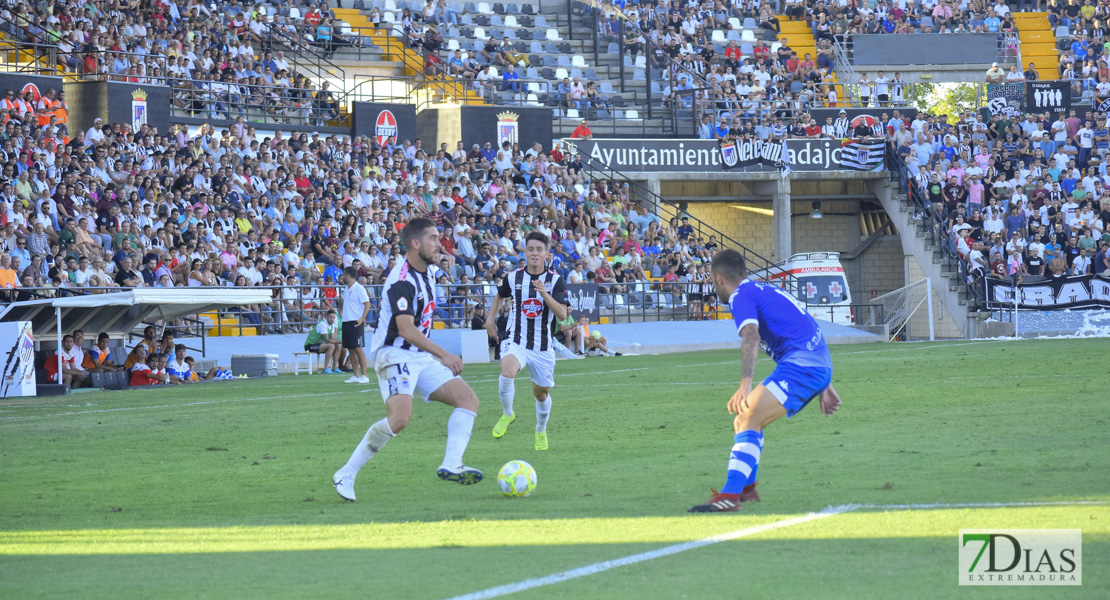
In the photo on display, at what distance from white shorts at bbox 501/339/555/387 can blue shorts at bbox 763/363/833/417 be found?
497cm

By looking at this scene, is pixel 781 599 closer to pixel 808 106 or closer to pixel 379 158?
pixel 379 158

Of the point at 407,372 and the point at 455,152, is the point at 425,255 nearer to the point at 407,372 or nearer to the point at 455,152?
the point at 407,372

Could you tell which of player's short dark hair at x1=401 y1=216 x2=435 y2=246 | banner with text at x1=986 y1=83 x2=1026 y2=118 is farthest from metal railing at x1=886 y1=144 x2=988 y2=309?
player's short dark hair at x1=401 y1=216 x2=435 y2=246

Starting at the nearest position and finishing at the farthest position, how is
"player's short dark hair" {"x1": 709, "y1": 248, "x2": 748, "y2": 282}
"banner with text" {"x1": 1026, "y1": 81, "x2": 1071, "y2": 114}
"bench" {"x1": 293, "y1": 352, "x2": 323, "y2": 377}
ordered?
"player's short dark hair" {"x1": 709, "y1": 248, "x2": 748, "y2": 282} < "bench" {"x1": 293, "y1": 352, "x2": 323, "y2": 377} < "banner with text" {"x1": 1026, "y1": 81, "x2": 1071, "y2": 114}

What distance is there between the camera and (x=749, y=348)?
801 centimetres

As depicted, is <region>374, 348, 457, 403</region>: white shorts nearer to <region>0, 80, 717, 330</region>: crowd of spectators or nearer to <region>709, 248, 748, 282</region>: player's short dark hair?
<region>709, 248, 748, 282</region>: player's short dark hair

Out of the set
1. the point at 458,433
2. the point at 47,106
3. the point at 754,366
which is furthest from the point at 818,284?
the point at 754,366

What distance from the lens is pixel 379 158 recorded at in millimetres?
34375

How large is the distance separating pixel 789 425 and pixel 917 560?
7.45 metres

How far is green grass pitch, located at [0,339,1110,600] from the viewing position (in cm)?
644

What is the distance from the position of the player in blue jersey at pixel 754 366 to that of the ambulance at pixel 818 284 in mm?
31382

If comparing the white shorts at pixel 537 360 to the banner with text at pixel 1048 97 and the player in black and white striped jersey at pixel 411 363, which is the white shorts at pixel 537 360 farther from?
the banner with text at pixel 1048 97

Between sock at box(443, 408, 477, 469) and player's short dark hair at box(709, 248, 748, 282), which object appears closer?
player's short dark hair at box(709, 248, 748, 282)

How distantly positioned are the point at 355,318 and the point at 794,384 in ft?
44.8
